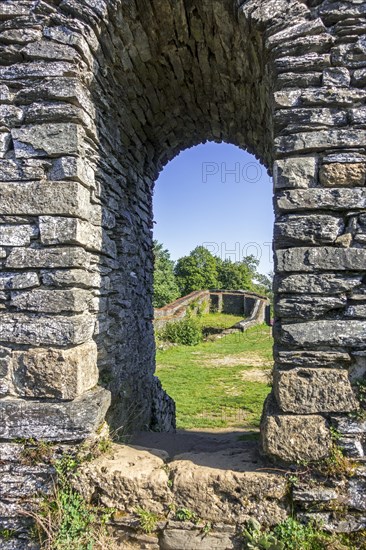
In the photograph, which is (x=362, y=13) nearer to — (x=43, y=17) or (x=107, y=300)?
(x=43, y=17)

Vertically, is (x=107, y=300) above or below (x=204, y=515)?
above

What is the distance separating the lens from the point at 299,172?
7.30 ft

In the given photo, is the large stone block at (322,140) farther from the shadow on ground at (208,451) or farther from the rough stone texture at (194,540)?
the rough stone texture at (194,540)

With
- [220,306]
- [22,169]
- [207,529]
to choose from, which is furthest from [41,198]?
[220,306]

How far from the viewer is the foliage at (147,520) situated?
2.14 m

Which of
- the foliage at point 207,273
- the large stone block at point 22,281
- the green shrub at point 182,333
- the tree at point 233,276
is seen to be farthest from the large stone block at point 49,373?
the tree at point 233,276

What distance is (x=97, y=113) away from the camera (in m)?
2.67

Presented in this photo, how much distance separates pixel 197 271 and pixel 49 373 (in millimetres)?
24317

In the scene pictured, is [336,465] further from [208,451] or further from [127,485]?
[127,485]

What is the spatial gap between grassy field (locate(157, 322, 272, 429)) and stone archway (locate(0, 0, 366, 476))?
3.03 m

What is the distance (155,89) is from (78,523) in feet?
11.3

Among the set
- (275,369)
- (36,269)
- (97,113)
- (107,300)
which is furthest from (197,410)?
(97,113)

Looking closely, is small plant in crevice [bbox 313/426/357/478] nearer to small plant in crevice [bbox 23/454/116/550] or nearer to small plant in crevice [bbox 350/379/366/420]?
small plant in crevice [bbox 350/379/366/420]

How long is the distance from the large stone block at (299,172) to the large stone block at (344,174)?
2.8 inches
